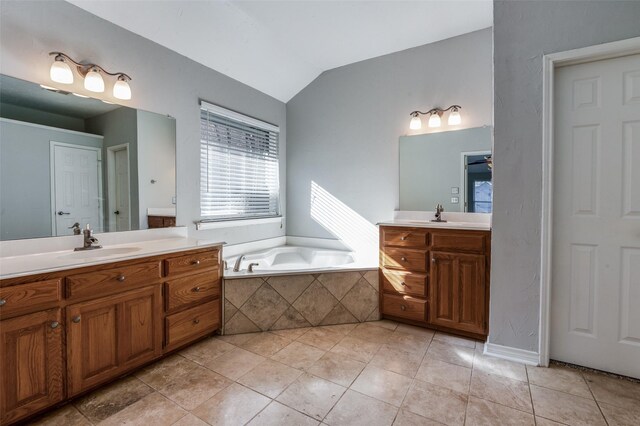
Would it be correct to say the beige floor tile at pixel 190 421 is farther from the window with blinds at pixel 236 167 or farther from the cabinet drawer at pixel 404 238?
the cabinet drawer at pixel 404 238

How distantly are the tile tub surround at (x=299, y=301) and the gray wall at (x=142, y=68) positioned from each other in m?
0.82

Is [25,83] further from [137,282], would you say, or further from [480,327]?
[480,327]

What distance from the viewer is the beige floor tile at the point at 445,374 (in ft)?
5.62

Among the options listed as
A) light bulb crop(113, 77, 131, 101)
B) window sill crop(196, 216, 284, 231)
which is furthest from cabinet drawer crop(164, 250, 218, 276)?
light bulb crop(113, 77, 131, 101)

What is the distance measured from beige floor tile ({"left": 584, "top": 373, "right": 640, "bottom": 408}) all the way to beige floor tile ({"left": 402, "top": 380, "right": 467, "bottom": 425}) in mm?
776

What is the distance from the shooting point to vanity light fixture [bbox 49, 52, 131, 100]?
5.99 feet

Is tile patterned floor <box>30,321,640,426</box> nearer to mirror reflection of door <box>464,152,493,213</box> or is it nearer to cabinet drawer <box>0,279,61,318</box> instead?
cabinet drawer <box>0,279,61,318</box>

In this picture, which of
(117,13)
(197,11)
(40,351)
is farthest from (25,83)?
(40,351)

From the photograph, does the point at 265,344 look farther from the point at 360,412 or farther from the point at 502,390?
the point at 502,390

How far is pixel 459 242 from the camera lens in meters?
2.28

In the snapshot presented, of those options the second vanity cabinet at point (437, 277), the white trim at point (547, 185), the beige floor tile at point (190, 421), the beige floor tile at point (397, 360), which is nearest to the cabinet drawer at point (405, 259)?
the second vanity cabinet at point (437, 277)

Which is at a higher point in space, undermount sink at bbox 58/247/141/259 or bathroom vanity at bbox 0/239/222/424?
undermount sink at bbox 58/247/141/259

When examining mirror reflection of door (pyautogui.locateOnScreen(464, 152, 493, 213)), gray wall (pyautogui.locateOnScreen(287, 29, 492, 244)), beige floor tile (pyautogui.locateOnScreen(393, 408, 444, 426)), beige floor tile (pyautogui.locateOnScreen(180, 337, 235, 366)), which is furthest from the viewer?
gray wall (pyautogui.locateOnScreen(287, 29, 492, 244))

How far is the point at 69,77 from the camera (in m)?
1.87
